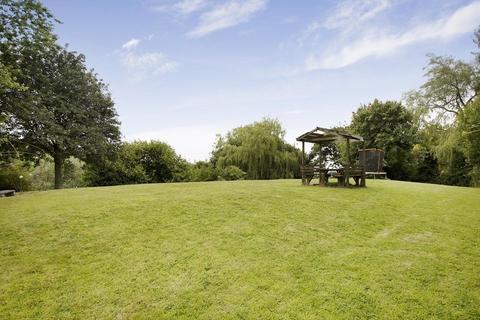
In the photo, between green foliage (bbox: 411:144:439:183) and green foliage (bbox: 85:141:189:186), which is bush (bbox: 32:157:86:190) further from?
green foliage (bbox: 411:144:439:183)

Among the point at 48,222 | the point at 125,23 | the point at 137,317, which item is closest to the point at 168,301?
the point at 137,317

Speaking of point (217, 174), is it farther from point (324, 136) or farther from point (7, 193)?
point (7, 193)

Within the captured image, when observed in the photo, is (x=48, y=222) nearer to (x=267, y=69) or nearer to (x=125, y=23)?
(x=125, y=23)

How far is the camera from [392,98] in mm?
26703

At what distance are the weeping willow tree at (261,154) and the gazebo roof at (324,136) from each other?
9592 mm

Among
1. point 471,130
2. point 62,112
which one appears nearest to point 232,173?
point 62,112

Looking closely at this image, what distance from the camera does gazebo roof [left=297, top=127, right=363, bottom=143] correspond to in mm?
12627

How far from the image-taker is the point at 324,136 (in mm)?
13367

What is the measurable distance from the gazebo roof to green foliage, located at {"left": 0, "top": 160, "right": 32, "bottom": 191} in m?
12.9

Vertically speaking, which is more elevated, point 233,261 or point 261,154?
point 261,154

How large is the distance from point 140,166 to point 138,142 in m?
2.19

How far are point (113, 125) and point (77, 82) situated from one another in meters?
3.13

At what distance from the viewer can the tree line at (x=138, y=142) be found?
13.8m

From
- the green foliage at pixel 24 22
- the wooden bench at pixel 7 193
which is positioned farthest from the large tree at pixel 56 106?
the green foliage at pixel 24 22
